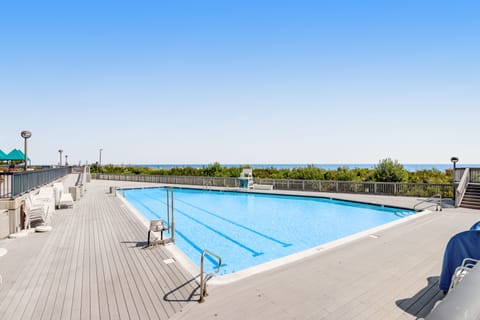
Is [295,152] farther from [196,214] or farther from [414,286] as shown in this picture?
[414,286]

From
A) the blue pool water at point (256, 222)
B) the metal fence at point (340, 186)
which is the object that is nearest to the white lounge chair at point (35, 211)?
the blue pool water at point (256, 222)

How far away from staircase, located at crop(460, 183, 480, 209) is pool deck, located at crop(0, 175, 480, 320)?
6.24 m

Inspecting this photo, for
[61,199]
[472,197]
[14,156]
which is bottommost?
[472,197]

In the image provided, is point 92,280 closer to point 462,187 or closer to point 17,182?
point 17,182

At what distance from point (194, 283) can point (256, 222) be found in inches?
252

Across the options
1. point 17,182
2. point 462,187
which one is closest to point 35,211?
point 17,182

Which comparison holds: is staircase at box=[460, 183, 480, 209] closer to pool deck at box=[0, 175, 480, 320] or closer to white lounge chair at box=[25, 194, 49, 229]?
pool deck at box=[0, 175, 480, 320]

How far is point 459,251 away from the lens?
319 centimetres

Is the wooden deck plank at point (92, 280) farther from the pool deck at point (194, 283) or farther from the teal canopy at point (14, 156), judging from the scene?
the teal canopy at point (14, 156)

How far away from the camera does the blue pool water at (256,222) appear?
7.23 m

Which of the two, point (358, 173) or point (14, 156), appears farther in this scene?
point (358, 173)

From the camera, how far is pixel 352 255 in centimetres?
514

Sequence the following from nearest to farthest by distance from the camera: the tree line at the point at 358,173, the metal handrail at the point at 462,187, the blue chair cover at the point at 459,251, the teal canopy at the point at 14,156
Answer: the blue chair cover at the point at 459,251
the metal handrail at the point at 462,187
the tree line at the point at 358,173
the teal canopy at the point at 14,156

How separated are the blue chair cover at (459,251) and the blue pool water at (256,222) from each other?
13.1ft
